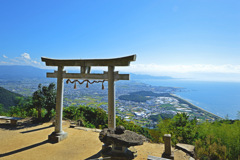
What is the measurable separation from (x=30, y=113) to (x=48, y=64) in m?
7.03

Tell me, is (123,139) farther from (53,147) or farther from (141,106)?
(141,106)

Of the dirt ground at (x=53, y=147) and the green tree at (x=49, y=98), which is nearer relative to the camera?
the dirt ground at (x=53, y=147)

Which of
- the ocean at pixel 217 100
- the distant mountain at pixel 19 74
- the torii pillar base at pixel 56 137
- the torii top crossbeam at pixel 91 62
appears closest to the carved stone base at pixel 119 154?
the torii top crossbeam at pixel 91 62

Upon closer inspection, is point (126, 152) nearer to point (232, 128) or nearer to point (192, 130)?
point (192, 130)

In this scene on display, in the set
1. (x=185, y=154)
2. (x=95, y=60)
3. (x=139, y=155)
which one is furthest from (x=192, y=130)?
(x=95, y=60)

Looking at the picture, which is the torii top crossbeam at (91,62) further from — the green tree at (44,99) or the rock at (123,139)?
the green tree at (44,99)

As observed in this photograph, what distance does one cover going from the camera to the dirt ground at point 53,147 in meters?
5.07

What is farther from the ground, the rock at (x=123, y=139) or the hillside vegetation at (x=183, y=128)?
the rock at (x=123, y=139)

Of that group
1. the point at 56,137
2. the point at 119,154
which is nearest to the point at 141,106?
the point at 56,137

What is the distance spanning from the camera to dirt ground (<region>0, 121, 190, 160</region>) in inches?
200

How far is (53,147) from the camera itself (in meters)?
5.82

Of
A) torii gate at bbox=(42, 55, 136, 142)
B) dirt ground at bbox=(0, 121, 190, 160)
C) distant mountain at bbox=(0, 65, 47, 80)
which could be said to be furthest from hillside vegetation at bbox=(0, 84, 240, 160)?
distant mountain at bbox=(0, 65, 47, 80)

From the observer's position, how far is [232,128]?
6098mm

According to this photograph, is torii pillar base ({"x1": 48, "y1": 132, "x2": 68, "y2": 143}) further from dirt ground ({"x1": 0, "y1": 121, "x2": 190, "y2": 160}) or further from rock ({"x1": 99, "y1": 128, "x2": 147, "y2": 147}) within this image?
rock ({"x1": 99, "y1": 128, "x2": 147, "y2": 147})
